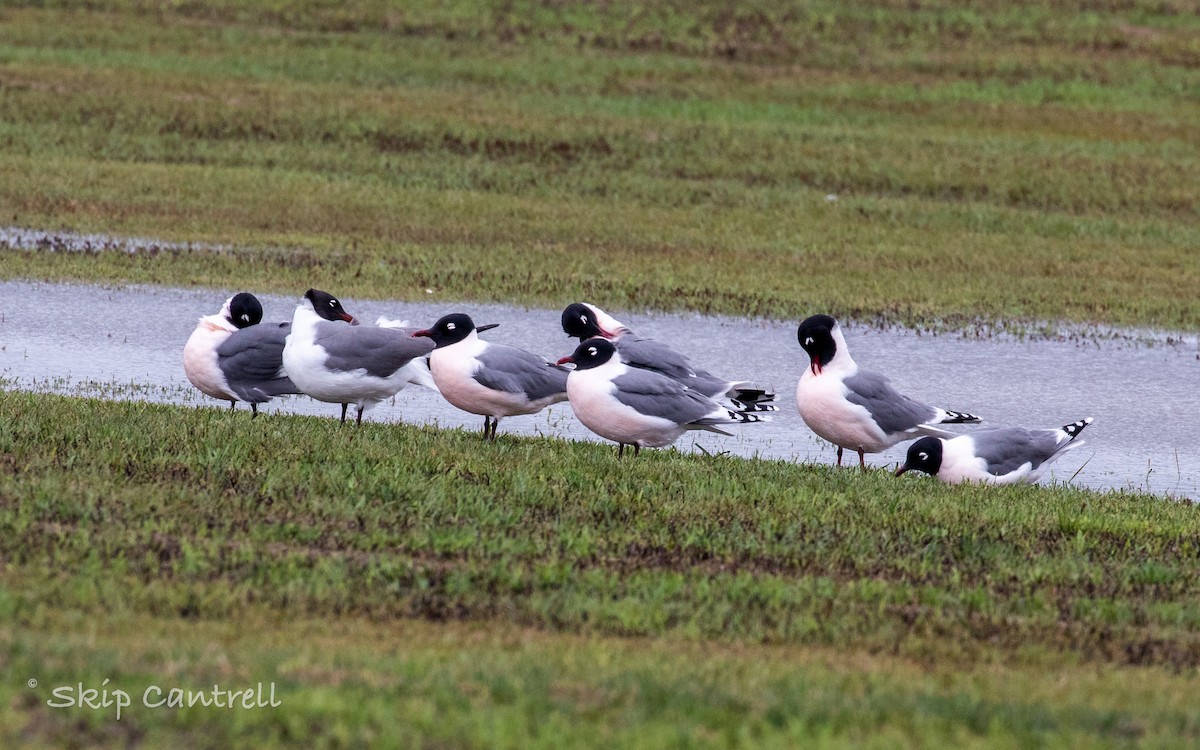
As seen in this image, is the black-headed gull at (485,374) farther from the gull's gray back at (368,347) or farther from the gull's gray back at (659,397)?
the gull's gray back at (659,397)

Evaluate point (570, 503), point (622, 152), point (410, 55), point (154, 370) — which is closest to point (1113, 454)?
point (570, 503)

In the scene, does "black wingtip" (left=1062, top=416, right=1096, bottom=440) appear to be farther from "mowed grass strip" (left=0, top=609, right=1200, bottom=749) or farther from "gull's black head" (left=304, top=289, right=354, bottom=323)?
"gull's black head" (left=304, top=289, right=354, bottom=323)

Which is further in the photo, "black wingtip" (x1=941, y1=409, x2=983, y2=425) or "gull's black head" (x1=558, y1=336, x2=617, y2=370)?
"black wingtip" (x1=941, y1=409, x2=983, y2=425)

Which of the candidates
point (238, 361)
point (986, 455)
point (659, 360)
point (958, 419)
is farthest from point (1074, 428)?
point (238, 361)

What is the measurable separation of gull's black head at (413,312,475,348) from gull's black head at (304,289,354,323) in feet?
3.57

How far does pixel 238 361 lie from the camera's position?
12.2 m

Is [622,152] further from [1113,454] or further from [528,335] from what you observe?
[1113,454]

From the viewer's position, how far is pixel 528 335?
17.1 metres

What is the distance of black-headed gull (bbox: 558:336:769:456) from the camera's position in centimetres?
1130

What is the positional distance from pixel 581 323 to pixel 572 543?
4300mm

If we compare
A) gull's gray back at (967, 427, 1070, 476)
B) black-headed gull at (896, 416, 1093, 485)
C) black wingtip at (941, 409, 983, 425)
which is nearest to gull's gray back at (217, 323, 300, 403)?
black-headed gull at (896, 416, 1093, 485)

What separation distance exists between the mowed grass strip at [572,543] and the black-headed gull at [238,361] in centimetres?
87

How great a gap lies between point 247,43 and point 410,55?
3771 mm

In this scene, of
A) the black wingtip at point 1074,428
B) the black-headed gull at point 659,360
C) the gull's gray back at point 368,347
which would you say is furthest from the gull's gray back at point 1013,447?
the gull's gray back at point 368,347
